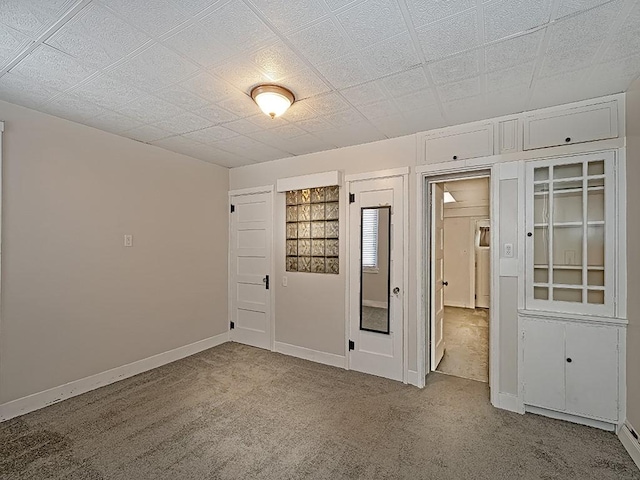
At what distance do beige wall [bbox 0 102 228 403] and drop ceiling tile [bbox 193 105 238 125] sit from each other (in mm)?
1264

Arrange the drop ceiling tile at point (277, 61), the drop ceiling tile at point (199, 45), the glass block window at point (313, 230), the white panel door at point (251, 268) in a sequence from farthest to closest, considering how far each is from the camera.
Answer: the white panel door at point (251, 268) → the glass block window at point (313, 230) → the drop ceiling tile at point (277, 61) → the drop ceiling tile at point (199, 45)

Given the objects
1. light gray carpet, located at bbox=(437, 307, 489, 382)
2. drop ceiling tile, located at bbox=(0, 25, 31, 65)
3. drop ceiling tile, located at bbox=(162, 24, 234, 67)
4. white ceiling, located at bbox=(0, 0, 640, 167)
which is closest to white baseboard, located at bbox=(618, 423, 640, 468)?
light gray carpet, located at bbox=(437, 307, 489, 382)

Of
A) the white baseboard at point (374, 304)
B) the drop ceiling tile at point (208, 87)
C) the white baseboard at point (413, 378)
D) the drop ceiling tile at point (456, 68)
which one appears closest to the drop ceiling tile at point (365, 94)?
the drop ceiling tile at point (456, 68)

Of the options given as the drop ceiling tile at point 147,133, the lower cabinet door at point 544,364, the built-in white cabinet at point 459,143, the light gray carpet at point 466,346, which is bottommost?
the light gray carpet at point 466,346

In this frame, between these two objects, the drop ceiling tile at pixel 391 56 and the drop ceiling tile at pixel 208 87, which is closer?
the drop ceiling tile at pixel 391 56

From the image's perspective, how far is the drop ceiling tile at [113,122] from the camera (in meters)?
2.95

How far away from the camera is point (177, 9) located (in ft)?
5.19

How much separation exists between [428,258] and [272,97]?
227 centimetres

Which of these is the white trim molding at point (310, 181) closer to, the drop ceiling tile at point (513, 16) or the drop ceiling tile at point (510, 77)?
the drop ceiling tile at point (510, 77)

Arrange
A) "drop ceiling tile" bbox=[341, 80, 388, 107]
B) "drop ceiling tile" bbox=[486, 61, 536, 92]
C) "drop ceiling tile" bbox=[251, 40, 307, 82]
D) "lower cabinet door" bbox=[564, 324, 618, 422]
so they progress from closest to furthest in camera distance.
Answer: "drop ceiling tile" bbox=[251, 40, 307, 82], "drop ceiling tile" bbox=[486, 61, 536, 92], "drop ceiling tile" bbox=[341, 80, 388, 107], "lower cabinet door" bbox=[564, 324, 618, 422]

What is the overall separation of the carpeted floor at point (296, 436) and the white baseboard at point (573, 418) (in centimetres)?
6

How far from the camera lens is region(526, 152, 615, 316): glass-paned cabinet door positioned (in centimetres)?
254

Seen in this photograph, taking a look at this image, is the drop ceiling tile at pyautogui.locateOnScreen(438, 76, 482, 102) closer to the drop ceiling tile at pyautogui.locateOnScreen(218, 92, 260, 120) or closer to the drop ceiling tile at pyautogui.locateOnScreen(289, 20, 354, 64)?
the drop ceiling tile at pyautogui.locateOnScreen(289, 20, 354, 64)

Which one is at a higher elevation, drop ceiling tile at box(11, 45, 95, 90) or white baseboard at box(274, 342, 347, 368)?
drop ceiling tile at box(11, 45, 95, 90)
